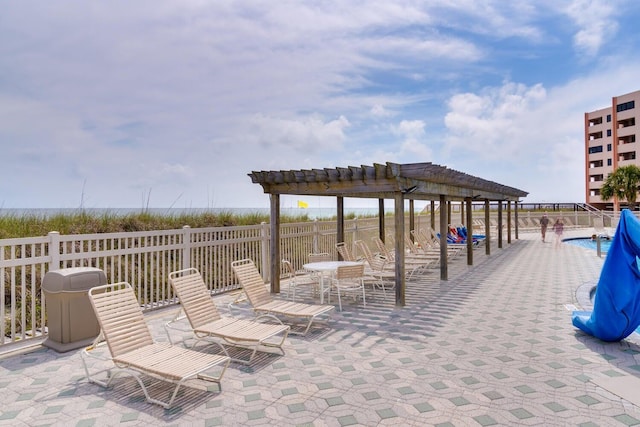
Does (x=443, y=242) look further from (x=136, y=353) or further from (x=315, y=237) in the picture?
(x=136, y=353)

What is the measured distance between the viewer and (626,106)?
49.3m

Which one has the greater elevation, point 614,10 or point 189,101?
point 614,10

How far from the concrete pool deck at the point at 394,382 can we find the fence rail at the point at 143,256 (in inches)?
33.3

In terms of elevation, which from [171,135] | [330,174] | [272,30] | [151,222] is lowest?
[151,222]

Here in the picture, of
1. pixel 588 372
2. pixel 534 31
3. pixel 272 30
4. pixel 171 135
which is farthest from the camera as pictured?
pixel 171 135

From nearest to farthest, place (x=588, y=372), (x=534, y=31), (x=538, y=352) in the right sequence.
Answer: (x=588, y=372), (x=538, y=352), (x=534, y=31)

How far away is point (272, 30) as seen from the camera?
1016 centimetres

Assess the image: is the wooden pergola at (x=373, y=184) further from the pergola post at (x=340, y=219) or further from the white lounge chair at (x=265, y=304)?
the pergola post at (x=340, y=219)

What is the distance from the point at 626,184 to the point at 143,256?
4869 cm

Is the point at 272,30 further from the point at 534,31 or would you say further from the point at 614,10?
the point at 614,10

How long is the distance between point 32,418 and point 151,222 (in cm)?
783

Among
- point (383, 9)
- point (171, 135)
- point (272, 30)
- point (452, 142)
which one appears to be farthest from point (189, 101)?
point (452, 142)

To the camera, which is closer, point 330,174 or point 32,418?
point 32,418

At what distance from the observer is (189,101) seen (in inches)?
506
